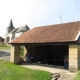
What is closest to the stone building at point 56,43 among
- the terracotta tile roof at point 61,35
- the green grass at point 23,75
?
the terracotta tile roof at point 61,35

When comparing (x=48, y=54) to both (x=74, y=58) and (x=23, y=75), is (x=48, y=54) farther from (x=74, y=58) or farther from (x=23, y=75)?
(x=23, y=75)

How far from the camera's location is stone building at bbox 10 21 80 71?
570 inches

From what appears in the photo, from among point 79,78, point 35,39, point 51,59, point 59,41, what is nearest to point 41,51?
point 51,59

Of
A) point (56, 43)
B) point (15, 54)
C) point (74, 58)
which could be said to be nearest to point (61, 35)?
point (56, 43)

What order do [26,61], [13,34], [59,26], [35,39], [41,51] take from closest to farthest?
[35,39], [59,26], [26,61], [41,51], [13,34]

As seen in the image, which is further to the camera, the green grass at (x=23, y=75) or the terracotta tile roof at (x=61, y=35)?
the terracotta tile roof at (x=61, y=35)

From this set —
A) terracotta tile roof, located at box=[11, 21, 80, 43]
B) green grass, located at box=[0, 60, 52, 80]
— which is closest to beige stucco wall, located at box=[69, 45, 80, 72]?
terracotta tile roof, located at box=[11, 21, 80, 43]

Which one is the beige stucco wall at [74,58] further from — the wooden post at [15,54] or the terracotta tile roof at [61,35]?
the wooden post at [15,54]

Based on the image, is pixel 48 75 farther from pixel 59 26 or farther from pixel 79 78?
pixel 59 26

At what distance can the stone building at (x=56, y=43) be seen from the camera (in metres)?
14.5

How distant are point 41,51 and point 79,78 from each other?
10843mm

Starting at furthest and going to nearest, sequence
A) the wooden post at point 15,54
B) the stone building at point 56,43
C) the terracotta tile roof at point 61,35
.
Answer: the wooden post at point 15,54, the terracotta tile roof at point 61,35, the stone building at point 56,43

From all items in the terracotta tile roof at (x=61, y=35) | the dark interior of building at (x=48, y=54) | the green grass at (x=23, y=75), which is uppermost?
the terracotta tile roof at (x=61, y=35)

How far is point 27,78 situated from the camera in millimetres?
13297
